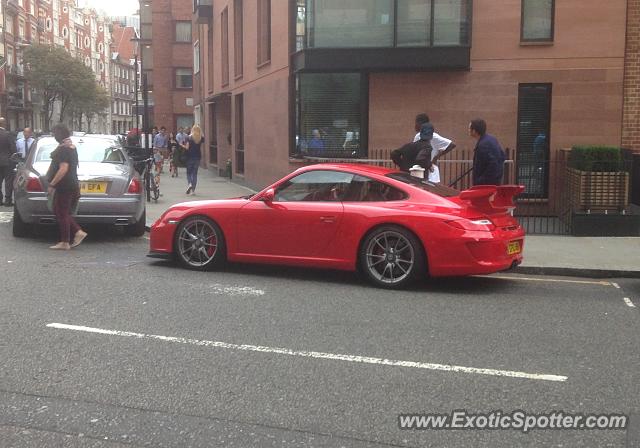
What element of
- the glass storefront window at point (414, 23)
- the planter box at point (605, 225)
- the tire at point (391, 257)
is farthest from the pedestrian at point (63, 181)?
the planter box at point (605, 225)

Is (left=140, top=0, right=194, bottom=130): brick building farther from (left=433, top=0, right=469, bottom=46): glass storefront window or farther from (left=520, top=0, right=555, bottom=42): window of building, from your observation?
(left=520, top=0, right=555, bottom=42): window of building

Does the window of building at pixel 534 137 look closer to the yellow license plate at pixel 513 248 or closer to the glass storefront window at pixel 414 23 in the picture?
the glass storefront window at pixel 414 23

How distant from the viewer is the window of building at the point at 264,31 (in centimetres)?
1806

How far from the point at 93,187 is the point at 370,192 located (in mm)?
4677

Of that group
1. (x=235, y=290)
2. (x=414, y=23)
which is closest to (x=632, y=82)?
(x=414, y=23)

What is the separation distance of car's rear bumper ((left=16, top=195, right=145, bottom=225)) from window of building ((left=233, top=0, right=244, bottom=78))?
1205 centimetres

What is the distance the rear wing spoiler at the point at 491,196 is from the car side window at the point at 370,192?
0.70m

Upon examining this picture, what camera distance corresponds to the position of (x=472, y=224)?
700 cm

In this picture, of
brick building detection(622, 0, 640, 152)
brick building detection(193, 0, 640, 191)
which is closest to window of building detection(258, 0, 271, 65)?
brick building detection(193, 0, 640, 191)

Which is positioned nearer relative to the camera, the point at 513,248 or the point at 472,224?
the point at 472,224

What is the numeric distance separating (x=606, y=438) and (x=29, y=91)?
82.0 meters

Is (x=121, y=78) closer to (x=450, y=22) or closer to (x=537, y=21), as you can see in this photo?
(x=450, y=22)

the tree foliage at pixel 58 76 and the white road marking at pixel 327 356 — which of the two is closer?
the white road marking at pixel 327 356

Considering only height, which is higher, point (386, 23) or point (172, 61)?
point (172, 61)
